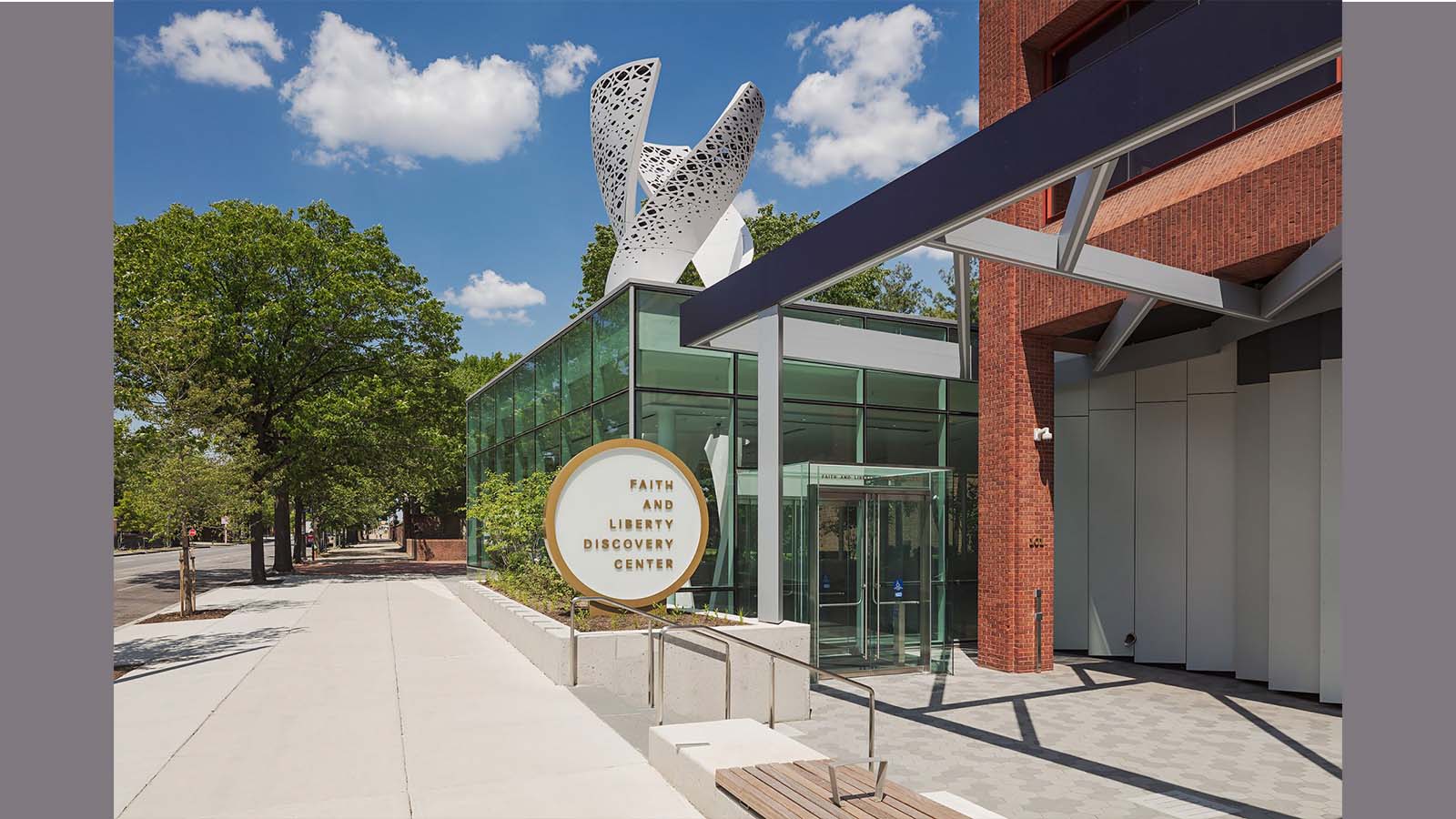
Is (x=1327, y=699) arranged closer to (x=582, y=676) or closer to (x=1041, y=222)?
(x=1041, y=222)

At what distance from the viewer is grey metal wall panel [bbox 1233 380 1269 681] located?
48.6ft

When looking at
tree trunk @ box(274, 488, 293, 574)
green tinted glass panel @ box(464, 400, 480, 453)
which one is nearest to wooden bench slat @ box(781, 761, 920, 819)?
green tinted glass panel @ box(464, 400, 480, 453)

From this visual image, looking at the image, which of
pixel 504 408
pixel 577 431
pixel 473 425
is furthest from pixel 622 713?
pixel 473 425

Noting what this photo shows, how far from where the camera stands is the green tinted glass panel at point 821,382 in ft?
54.6

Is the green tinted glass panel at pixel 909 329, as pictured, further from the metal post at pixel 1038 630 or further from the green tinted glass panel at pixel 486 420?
the green tinted glass panel at pixel 486 420

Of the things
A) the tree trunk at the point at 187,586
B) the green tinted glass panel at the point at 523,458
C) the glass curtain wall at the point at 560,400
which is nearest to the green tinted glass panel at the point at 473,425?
the glass curtain wall at the point at 560,400

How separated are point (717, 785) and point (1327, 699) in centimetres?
1050

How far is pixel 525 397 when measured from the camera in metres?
23.1

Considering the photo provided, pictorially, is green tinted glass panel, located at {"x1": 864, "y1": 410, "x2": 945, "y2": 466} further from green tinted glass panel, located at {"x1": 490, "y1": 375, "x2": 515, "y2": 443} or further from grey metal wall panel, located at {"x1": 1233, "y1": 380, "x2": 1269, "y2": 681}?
green tinted glass panel, located at {"x1": 490, "y1": 375, "x2": 515, "y2": 443}

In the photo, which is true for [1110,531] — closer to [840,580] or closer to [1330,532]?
[1330,532]

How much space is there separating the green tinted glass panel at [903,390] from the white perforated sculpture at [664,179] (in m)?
4.21

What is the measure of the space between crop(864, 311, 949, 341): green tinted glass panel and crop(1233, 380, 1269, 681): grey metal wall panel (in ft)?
17.1

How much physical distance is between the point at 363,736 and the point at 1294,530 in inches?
492
